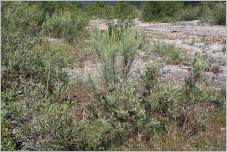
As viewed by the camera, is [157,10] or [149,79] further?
[157,10]

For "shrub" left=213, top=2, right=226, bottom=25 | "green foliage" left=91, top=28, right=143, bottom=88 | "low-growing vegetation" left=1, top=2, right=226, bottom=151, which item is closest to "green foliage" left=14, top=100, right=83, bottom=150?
"low-growing vegetation" left=1, top=2, right=226, bottom=151

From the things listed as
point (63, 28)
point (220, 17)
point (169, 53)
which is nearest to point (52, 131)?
point (169, 53)

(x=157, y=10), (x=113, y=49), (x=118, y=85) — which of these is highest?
(x=113, y=49)

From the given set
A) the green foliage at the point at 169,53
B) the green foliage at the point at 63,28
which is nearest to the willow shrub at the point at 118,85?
the green foliage at the point at 169,53

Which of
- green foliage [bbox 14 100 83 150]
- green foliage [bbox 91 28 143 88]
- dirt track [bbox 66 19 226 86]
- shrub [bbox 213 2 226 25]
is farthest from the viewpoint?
shrub [bbox 213 2 226 25]

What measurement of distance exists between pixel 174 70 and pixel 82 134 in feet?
13.9

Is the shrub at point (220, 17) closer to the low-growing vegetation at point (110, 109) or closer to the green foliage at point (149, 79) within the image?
the low-growing vegetation at point (110, 109)

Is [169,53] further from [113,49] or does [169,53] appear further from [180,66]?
[113,49]

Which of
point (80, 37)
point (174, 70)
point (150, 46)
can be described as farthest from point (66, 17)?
point (174, 70)

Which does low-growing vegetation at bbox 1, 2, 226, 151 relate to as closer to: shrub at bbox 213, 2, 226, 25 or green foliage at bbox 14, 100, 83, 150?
green foliage at bbox 14, 100, 83, 150

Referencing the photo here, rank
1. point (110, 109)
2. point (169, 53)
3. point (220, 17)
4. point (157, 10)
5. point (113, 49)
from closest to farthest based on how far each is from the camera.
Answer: point (110, 109) < point (113, 49) < point (169, 53) < point (220, 17) < point (157, 10)

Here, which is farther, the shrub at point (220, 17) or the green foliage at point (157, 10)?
the green foliage at point (157, 10)

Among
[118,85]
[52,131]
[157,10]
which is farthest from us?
[157,10]

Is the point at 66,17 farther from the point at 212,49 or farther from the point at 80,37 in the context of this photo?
the point at 212,49
